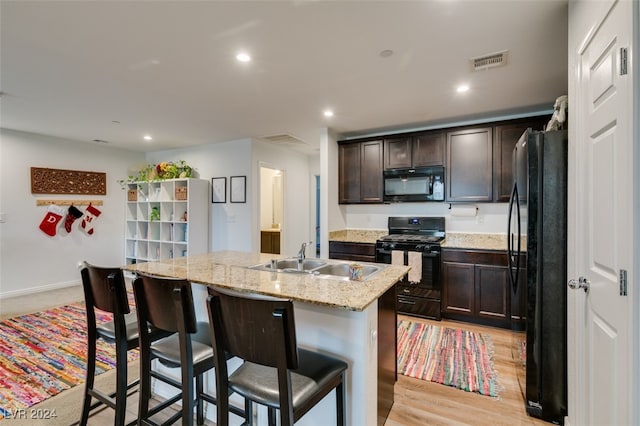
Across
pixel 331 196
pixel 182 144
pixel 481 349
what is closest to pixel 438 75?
pixel 331 196

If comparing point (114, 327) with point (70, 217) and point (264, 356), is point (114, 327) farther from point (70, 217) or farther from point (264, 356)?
point (70, 217)

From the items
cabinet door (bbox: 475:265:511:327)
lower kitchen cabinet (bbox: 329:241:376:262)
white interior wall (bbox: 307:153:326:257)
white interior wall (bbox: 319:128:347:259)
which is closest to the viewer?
cabinet door (bbox: 475:265:511:327)

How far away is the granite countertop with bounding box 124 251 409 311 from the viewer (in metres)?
1.44

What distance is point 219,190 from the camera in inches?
209

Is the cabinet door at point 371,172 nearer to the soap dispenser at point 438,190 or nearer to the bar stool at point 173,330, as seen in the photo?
the soap dispenser at point 438,190

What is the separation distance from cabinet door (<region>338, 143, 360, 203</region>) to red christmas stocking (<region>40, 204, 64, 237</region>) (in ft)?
15.0

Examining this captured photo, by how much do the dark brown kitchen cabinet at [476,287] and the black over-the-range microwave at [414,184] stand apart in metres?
0.80

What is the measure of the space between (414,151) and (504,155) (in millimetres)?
1053

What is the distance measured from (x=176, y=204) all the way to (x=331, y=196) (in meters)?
2.85

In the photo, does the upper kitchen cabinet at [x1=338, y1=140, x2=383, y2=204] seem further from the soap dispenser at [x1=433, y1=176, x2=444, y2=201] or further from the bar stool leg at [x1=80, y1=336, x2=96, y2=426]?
the bar stool leg at [x1=80, y1=336, x2=96, y2=426]

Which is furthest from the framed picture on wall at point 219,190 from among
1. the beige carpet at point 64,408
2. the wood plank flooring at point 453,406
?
the wood plank flooring at point 453,406

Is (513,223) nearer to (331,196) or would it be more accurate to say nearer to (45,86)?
(331,196)

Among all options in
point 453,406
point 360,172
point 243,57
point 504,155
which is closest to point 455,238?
point 504,155

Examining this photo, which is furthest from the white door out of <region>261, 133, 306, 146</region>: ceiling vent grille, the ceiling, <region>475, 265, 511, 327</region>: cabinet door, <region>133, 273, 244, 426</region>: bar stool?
<region>261, 133, 306, 146</region>: ceiling vent grille
